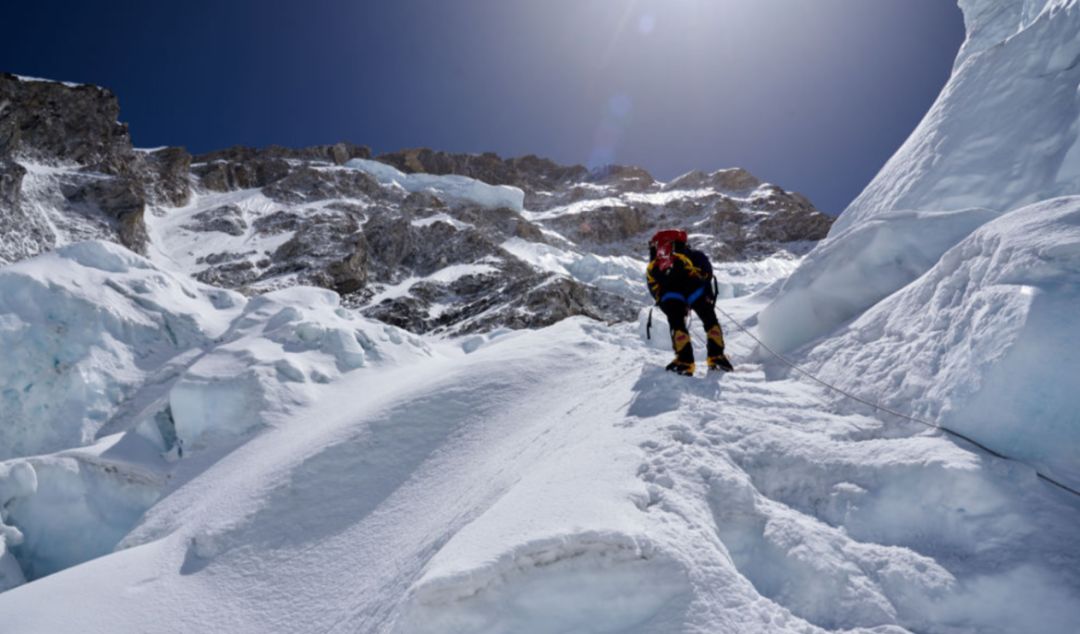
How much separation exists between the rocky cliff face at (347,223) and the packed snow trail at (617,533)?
3947 centimetres

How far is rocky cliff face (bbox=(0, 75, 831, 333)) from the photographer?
52.2 meters

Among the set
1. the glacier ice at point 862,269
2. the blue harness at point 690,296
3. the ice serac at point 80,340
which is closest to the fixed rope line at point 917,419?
the glacier ice at point 862,269

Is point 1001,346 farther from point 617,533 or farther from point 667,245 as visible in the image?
point 667,245

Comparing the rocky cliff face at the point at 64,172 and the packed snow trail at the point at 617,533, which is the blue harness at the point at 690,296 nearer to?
the packed snow trail at the point at 617,533

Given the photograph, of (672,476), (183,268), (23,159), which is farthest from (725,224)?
(672,476)

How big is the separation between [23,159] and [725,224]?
95.3m

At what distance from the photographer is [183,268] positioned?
192 ft

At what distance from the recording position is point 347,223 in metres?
72.4

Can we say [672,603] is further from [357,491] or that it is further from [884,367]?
[357,491]

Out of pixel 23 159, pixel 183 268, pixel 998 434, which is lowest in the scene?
pixel 183 268

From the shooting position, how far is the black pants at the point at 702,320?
5.99 m

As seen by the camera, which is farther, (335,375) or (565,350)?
(335,375)

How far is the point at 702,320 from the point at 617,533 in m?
4.04

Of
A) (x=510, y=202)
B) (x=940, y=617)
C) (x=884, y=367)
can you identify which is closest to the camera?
(x=940, y=617)
